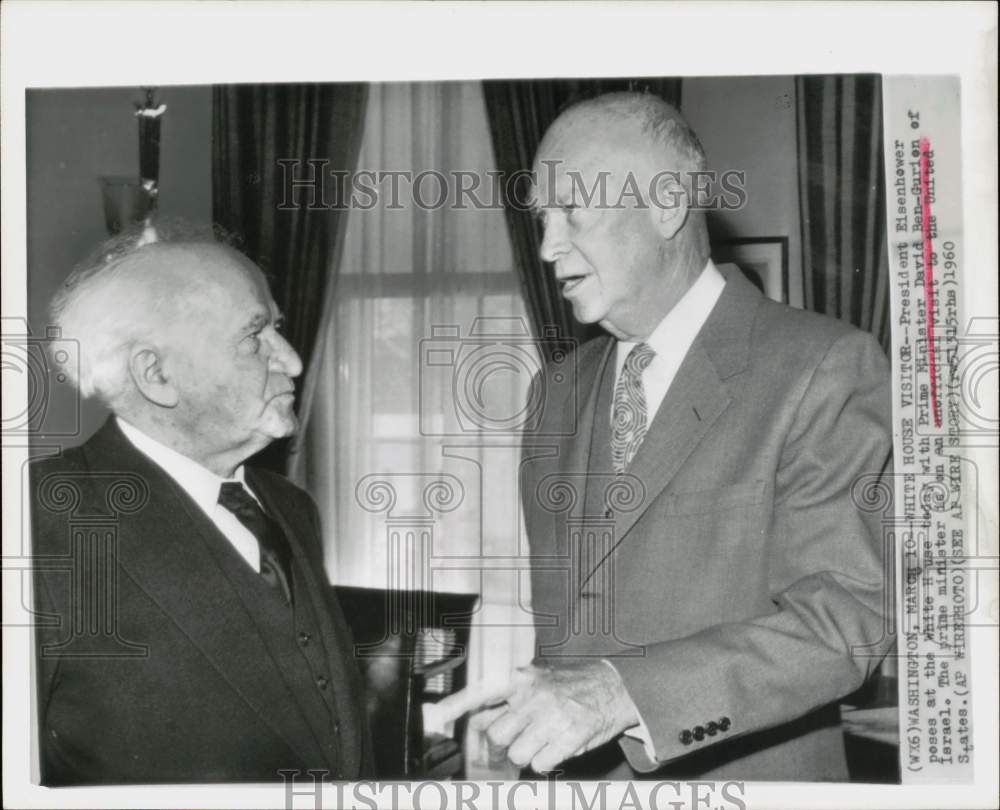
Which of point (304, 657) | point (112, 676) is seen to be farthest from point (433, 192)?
point (112, 676)

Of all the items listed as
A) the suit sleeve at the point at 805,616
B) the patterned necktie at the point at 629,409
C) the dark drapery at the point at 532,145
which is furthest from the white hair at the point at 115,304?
the suit sleeve at the point at 805,616

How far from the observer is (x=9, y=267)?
183 cm

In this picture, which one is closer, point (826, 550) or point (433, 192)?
point (826, 550)

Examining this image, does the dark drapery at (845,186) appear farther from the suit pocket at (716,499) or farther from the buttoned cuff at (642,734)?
the buttoned cuff at (642,734)

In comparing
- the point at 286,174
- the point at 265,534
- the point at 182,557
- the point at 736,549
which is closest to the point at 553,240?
the point at 286,174

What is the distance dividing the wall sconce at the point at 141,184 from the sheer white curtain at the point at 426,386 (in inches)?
14.0

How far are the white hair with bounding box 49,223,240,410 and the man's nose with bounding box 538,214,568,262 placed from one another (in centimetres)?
55

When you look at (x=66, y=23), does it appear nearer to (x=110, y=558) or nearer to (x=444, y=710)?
(x=110, y=558)

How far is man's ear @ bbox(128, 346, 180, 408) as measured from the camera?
1738 millimetres

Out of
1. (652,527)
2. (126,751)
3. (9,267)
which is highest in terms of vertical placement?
(9,267)

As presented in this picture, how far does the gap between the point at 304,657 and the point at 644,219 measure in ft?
3.03

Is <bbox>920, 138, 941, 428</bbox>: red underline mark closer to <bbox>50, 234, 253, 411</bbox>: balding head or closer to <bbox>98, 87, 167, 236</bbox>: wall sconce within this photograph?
<bbox>50, 234, 253, 411</bbox>: balding head

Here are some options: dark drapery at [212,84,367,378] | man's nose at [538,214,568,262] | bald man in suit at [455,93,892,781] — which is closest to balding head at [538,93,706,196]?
bald man in suit at [455,93,892,781]

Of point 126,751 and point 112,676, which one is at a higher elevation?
point 112,676
